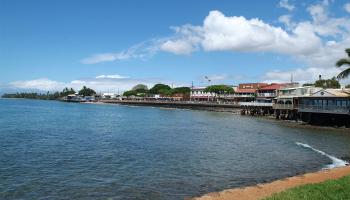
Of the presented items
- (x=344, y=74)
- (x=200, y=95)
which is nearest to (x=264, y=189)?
(x=344, y=74)

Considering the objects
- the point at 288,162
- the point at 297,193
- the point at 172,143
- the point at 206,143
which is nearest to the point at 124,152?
the point at 172,143

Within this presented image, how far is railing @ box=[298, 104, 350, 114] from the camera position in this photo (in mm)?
61656

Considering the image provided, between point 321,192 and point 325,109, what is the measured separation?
52.6m

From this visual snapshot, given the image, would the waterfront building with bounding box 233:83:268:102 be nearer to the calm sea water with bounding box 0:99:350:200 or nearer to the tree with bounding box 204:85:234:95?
the tree with bounding box 204:85:234:95

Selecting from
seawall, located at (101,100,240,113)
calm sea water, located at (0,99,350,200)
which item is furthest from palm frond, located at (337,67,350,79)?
seawall, located at (101,100,240,113)

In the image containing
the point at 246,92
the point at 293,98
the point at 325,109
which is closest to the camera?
the point at 325,109

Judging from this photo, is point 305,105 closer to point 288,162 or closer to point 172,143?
point 172,143

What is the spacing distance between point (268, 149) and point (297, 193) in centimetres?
2130

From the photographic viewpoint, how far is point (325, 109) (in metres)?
64.9

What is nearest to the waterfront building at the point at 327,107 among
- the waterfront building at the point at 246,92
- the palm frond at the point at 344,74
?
the palm frond at the point at 344,74

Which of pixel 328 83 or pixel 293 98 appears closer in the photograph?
pixel 293 98

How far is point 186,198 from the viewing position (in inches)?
751

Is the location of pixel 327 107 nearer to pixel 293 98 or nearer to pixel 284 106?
pixel 293 98

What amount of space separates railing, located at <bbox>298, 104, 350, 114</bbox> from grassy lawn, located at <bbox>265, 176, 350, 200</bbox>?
157 feet
